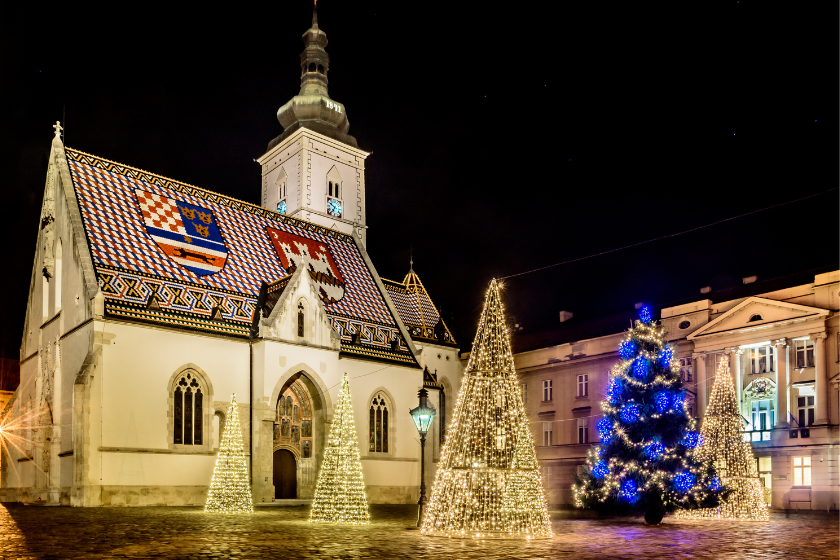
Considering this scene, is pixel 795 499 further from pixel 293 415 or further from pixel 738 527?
pixel 293 415

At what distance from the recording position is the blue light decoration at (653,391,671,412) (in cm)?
2144

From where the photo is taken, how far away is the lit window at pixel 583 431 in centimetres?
4006

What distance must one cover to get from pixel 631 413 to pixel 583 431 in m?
19.3

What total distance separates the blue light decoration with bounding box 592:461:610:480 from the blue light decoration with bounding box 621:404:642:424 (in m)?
1.39

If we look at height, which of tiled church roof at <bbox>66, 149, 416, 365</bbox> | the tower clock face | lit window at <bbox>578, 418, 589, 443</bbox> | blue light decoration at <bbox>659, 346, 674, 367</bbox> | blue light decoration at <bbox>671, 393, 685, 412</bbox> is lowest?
lit window at <bbox>578, 418, 589, 443</bbox>

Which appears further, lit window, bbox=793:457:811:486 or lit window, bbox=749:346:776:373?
lit window, bbox=749:346:776:373

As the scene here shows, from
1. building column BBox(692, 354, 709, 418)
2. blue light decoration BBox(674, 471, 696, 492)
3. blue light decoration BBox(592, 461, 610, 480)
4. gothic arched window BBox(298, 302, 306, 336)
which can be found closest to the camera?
blue light decoration BBox(674, 471, 696, 492)

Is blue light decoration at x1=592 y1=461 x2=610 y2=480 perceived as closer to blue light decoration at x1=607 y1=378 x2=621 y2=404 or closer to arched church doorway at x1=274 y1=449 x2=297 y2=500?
blue light decoration at x1=607 y1=378 x2=621 y2=404

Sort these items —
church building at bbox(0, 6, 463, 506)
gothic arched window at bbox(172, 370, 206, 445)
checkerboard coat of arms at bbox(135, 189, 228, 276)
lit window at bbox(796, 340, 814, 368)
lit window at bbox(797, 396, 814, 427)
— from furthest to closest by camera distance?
lit window at bbox(796, 340, 814, 368) < lit window at bbox(797, 396, 814, 427) < checkerboard coat of arms at bbox(135, 189, 228, 276) < gothic arched window at bbox(172, 370, 206, 445) < church building at bbox(0, 6, 463, 506)

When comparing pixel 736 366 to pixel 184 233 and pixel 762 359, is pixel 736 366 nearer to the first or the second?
pixel 762 359

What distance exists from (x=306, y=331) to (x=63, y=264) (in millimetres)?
8852

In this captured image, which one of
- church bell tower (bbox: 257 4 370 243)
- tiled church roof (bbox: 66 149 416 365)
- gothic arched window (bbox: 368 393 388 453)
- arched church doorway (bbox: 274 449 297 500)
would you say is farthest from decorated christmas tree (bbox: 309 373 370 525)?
church bell tower (bbox: 257 4 370 243)

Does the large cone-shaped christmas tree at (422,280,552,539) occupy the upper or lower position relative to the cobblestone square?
upper

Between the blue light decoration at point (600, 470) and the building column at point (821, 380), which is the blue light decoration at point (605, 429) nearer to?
the blue light decoration at point (600, 470)
